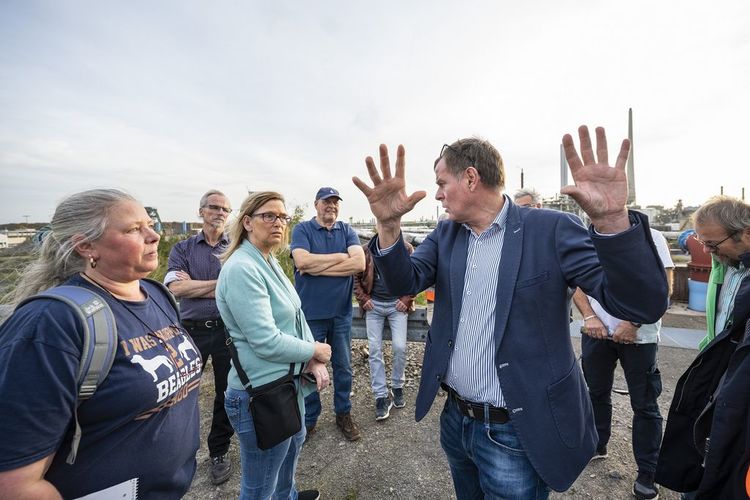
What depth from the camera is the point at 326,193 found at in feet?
12.1

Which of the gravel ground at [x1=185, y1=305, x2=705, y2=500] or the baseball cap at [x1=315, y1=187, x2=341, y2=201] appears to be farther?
the baseball cap at [x1=315, y1=187, x2=341, y2=201]

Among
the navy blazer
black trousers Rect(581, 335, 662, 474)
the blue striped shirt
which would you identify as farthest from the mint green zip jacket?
black trousers Rect(581, 335, 662, 474)

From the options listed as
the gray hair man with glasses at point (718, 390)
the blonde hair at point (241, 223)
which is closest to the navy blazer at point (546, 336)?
the gray hair man with glasses at point (718, 390)

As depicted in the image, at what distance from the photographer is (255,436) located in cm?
189

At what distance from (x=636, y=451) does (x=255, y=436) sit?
2.88 metres

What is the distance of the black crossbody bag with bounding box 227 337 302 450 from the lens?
1.82 metres

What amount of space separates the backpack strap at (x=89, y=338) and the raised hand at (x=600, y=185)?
1.70 m

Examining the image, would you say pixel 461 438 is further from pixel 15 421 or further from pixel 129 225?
pixel 129 225

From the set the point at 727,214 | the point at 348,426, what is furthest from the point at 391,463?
the point at 727,214

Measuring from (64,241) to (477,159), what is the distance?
183 cm

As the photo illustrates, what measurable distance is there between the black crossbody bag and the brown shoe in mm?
1664

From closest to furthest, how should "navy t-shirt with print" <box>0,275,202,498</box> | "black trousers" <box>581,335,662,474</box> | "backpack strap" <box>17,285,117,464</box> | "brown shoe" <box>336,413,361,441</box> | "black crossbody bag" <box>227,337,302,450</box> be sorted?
"navy t-shirt with print" <box>0,275,202,498</box>
"backpack strap" <box>17,285,117,464</box>
"black crossbody bag" <box>227,337,302,450</box>
"black trousers" <box>581,335,662,474</box>
"brown shoe" <box>336,413,361,441</box>

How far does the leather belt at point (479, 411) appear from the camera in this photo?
1525 mm

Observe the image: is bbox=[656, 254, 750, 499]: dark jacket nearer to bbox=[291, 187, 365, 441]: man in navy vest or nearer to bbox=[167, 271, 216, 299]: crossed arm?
bbox=[291, 187, 365, 441]: man in navy vest
